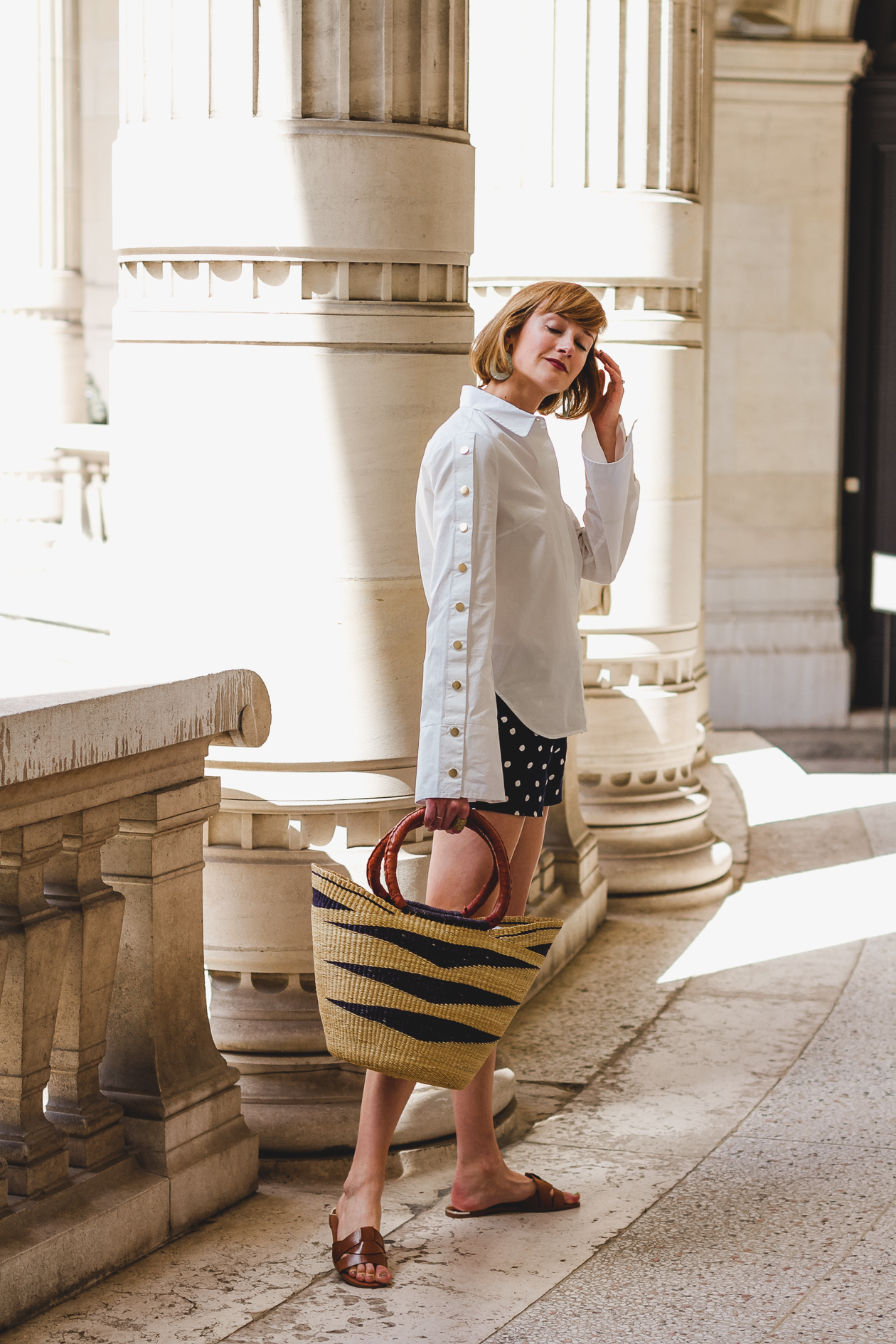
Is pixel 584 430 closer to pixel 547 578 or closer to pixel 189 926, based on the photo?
pixel 547 578

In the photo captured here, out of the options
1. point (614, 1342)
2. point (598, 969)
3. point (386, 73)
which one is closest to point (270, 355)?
point (386, 73)

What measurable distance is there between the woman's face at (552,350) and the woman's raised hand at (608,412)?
154 mm

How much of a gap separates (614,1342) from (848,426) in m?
Result: 9.26

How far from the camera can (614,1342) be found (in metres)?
3.11

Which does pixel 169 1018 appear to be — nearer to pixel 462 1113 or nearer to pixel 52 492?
pixel 462 1113

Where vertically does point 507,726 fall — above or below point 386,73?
below

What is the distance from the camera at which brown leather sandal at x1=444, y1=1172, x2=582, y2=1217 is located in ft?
12.3

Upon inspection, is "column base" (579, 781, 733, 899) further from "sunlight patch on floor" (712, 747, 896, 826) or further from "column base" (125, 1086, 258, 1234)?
"column base" (125, 1086, 258, 1234)

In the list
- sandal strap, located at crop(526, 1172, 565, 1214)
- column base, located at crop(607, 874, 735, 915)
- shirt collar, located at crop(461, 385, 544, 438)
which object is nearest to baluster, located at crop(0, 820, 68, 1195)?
sandal strap, located at crop(526, 1172, 565, 1214)

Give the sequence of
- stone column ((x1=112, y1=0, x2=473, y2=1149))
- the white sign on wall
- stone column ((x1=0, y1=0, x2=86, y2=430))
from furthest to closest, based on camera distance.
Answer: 1. stone column ((x1=0, y1=0, x2=86, y2=430))
2. the white sign on wall
3. stone column ((x1=112, y1=0, x2=473, y2=1149))

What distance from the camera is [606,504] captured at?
373 centimetres

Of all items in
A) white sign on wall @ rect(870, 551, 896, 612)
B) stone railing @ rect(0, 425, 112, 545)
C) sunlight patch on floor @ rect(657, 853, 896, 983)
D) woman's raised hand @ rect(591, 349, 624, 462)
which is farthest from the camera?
stone railing @ rect(0, 425, 112, 545)

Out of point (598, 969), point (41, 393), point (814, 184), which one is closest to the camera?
point (598, 969)

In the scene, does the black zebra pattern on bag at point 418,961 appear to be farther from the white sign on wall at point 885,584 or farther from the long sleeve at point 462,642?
the white sign on wall at point 885,584
